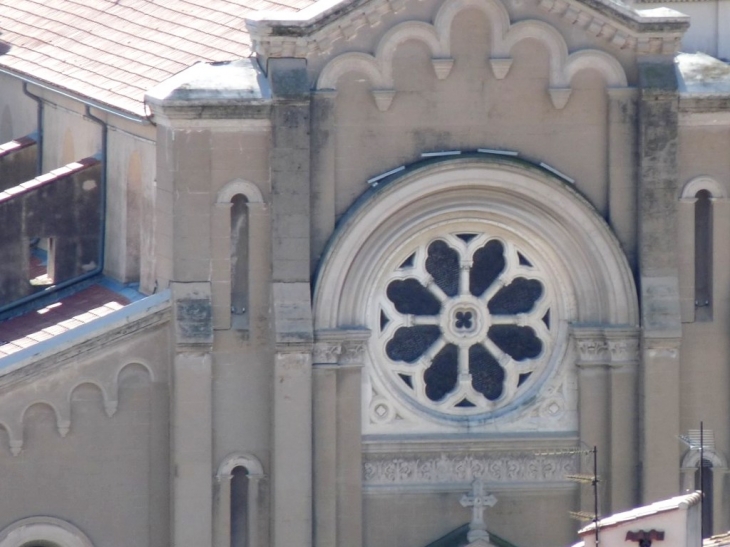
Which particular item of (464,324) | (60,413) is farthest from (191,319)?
(464,324)

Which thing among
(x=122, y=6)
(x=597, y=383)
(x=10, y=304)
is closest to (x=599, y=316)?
(x=597, y=383)

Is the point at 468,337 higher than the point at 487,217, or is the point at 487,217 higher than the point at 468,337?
the point at 487,217

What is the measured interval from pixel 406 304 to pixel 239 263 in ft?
7.67

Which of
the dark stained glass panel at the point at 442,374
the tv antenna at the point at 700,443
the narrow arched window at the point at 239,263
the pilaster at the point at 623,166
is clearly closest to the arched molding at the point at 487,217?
the pilaster at the point at 623,166

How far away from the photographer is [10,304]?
42.4m

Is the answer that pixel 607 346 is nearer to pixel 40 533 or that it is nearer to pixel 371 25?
Answer: pixel 371 25

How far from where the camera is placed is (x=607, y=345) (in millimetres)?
38031

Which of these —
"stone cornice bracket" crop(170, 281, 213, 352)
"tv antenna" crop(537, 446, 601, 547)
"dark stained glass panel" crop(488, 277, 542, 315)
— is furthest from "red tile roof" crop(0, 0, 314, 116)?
"tv antenna" crop(537, 446, 601, 547)

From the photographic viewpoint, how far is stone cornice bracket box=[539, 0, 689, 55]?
37.5m

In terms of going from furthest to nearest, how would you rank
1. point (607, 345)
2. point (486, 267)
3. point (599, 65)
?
point (486, 267), point (607, 345), point (599, 65)

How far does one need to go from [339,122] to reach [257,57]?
1.42 metres

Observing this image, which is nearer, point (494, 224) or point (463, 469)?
point (494, 224)

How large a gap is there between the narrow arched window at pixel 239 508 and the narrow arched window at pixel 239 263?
6.47 ft

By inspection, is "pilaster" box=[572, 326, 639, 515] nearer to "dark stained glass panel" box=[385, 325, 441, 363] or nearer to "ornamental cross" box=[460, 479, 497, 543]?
"ornamental cross" box=[460, 479, 497, 543]
